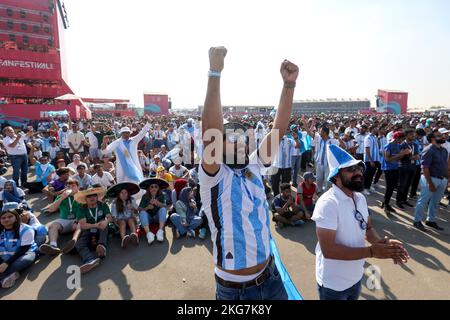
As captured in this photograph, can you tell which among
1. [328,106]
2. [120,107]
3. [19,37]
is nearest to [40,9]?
[19,37]

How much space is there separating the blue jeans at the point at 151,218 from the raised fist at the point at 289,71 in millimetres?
4407

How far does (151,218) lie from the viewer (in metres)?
5.75

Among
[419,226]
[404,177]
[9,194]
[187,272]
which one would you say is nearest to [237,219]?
[187,272]

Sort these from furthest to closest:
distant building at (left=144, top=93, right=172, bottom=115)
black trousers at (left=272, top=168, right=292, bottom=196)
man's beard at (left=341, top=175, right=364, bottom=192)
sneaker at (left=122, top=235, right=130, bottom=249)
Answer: distant building at (left=144, top=93, right=172, bottom=115) → black trousers at (left=272, top=168, right=292, bottom=196) → sneaker at (left=122, top=235, right=130, bottom=249) → man's beard at (left=341, top=175, right=364, bottom=192)

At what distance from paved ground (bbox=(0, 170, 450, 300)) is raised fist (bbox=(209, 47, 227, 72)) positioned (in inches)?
124

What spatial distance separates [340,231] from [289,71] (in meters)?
1.30

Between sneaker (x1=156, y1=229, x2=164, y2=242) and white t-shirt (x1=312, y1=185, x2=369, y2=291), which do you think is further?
sneaker (x1=156, y1=229, x2=164, y2=242)

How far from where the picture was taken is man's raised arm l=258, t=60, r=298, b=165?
2.05 metres

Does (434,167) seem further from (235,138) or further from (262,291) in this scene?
(235,138)

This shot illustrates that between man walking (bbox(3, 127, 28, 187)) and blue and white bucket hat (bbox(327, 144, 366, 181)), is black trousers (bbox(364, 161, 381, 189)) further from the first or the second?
man walking (bbox(3, 127, 28, 187))

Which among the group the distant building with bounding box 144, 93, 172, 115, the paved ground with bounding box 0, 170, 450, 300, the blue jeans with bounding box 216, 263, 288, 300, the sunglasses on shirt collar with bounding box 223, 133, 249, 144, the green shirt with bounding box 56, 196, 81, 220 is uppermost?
the distant building with bounding box 144, 93, 172, 115

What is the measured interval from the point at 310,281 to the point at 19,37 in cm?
4578

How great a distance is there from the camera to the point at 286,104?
2.10m

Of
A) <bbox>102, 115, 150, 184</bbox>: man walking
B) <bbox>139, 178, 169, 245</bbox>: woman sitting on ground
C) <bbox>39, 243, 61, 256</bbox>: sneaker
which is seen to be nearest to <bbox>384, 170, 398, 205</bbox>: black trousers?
<bbox>139, 178, 169, 245</bbox>: woman sitting on ground
